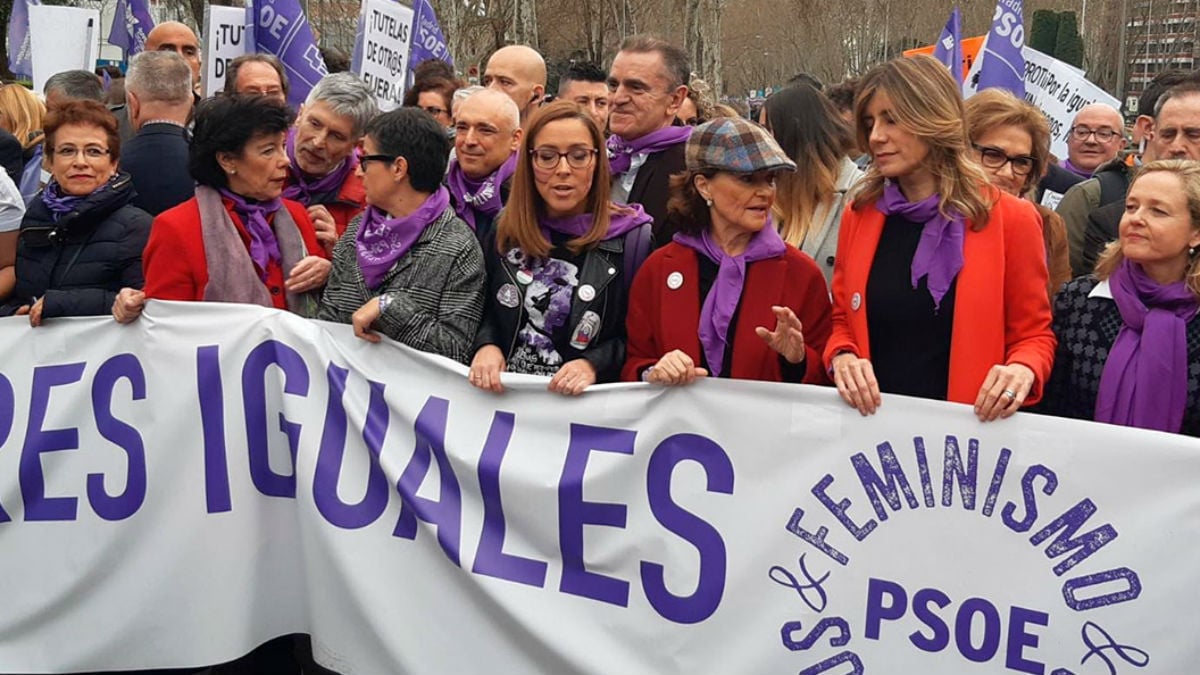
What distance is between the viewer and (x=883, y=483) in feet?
11.3

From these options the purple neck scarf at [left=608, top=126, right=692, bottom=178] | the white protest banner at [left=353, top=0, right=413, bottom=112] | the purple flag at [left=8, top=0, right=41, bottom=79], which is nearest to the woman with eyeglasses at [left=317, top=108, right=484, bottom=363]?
the purple neck scarf at [left=608, top=126, right=692, bottom=178]

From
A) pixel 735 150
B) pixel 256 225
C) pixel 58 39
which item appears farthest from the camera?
pixel 58 39

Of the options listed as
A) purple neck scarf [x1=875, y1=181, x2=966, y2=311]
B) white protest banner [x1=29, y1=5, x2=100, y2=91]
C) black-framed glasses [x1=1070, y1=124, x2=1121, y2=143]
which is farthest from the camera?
white protest banner [x1=29, y1=5, x2=100, y2=91]

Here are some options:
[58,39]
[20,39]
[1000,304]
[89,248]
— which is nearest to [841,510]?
[1000,304]

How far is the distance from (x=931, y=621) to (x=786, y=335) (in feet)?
2.82

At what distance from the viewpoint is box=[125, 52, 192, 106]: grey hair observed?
207 inches

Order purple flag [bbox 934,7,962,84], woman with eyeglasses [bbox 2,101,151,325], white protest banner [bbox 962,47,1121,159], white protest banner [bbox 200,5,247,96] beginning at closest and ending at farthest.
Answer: woman with eyeglasses [bbox 2,101,151,325] → white protest banner [bbox 200,5,247,96] → purple flag [bbox 934,7,962,84] → white protest banner [bbox 962,47,1121,159]

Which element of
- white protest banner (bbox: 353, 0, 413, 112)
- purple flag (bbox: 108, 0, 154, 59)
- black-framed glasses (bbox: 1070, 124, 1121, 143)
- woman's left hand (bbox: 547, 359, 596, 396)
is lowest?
woman's left hand (bbox: 547, 359, 596, 396)

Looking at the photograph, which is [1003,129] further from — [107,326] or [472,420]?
[107,326]

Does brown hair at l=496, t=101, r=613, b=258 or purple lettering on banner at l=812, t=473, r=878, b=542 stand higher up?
brown hair at l=496, t=101, r=613, b=258

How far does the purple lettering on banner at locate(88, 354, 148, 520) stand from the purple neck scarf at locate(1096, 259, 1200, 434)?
9.80 feet

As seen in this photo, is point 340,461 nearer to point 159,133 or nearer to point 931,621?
point 931,621

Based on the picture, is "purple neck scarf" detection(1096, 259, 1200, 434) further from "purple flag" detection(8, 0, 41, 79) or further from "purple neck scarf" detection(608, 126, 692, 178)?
"purple flag" detection(8, 0, 41, 79)

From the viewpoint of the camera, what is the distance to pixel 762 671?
347 centimetres
